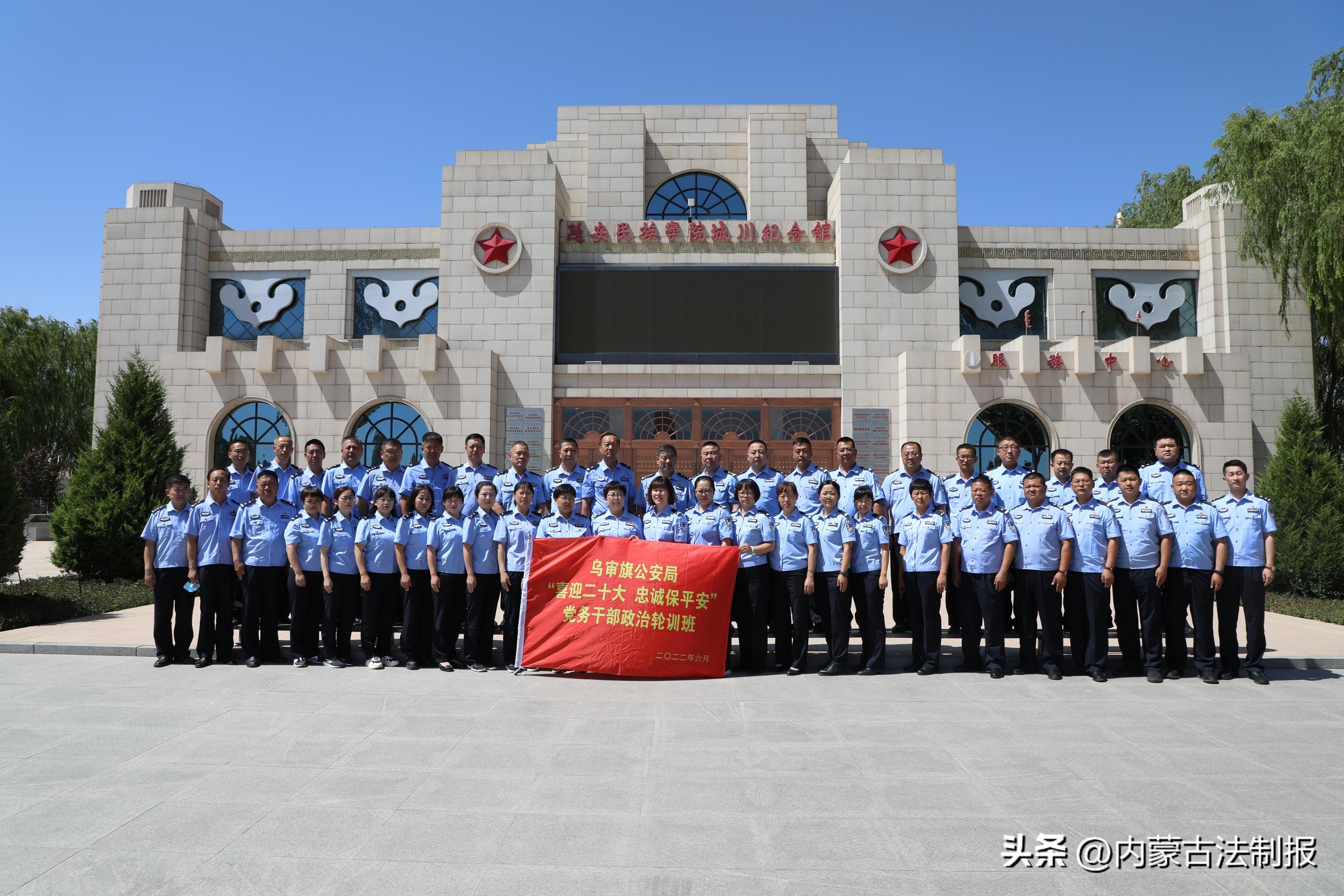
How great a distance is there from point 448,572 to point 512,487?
163cm

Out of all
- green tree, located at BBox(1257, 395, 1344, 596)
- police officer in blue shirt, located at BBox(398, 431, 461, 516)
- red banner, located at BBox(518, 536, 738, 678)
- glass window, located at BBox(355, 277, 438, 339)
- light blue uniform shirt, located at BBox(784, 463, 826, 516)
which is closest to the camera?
→ red banner, located at BBox(518, 536, 738, 678)

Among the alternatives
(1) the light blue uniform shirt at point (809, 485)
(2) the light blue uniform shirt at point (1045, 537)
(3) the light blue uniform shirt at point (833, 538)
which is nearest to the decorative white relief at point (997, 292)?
(1) the light blue uniform shirt at point (809, 485)

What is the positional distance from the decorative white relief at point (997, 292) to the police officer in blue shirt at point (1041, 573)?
36.2ft

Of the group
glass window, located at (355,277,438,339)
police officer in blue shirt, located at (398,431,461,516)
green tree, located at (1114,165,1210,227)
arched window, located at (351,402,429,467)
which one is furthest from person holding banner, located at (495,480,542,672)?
green tree, located at (1114,165,1210,227)

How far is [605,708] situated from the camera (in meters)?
6.09

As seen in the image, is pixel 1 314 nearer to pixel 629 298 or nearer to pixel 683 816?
pixel 629 298

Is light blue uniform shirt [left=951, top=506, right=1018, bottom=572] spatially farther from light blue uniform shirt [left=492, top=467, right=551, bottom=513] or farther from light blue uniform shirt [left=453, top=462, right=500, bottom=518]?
light blue uniform shirt [left=453, top=462, right=500, bottom=518]

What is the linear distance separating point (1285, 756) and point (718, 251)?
1421cm

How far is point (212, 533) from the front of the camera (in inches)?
307

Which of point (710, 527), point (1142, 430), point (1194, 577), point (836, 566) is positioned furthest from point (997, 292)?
point (710, 527)

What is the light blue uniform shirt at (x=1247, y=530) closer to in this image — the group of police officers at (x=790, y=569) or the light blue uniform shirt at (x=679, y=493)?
the group of police officers at (x=790, y=569)

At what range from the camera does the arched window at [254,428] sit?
16766mm

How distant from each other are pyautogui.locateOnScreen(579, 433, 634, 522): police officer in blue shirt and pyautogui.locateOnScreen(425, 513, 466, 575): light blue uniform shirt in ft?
4.63

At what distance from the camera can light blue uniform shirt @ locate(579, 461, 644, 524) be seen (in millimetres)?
8789
